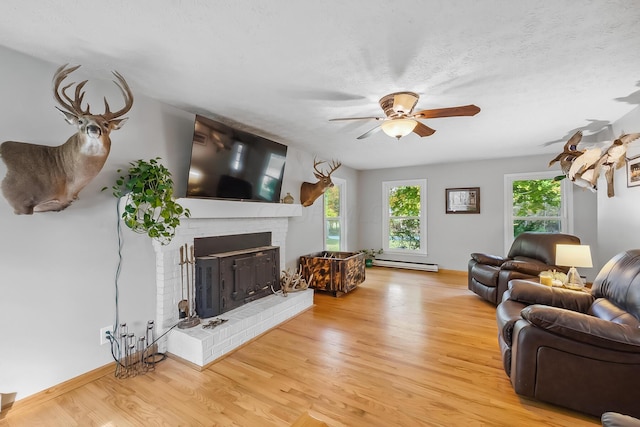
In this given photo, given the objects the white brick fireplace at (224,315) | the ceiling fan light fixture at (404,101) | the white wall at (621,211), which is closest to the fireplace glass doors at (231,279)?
the white brick fireplace at (224,315)

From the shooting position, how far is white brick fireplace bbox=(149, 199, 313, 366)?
238cm

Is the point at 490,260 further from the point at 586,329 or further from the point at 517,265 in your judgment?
the point at 586,329

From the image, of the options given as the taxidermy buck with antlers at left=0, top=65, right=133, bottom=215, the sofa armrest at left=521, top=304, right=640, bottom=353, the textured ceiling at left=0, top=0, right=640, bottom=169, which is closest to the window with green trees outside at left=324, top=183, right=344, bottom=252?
the textured ceiling at left=0, top=0, right=640, bottom=169

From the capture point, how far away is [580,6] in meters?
1.38

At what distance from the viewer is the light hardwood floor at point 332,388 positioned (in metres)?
1.71

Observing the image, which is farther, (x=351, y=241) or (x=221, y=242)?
(x=351, y=241)

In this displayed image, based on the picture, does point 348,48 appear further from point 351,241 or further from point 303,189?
point 351,241

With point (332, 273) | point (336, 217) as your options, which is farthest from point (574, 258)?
point (336, 217)

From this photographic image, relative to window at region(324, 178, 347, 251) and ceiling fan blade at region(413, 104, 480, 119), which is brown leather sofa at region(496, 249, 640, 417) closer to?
ceiling fan blade at region(413, 104, 480, 119)

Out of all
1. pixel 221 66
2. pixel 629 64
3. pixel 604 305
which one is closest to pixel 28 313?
pixel 221 66

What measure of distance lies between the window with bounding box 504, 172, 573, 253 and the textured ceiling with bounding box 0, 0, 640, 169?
2.23m

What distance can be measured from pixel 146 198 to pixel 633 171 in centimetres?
455

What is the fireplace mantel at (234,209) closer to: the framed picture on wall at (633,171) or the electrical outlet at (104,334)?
the electrical outlet at (104,334)

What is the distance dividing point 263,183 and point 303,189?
1157 mm
